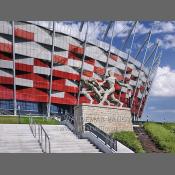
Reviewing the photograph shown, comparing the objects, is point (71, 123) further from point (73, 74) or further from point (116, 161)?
point (73, 74)

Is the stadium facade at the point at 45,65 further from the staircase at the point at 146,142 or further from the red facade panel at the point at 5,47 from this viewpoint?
the staircase at the point at 146,142

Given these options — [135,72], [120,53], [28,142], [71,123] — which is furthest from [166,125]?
[135,72]

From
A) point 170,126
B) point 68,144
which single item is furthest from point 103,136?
point 170,126

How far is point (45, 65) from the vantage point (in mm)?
47844

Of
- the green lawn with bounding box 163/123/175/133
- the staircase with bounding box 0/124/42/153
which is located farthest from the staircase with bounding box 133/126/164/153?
the staircase with bounding box 0/124/42/153

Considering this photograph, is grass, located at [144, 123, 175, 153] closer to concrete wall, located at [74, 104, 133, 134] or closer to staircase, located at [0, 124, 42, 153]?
concrete wall, located at [74, 104, 133, 134]

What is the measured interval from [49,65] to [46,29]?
462 cm

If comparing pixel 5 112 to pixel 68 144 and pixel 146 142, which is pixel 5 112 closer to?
pixel 146 142

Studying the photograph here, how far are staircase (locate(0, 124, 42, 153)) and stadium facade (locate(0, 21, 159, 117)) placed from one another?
1938 centimetres

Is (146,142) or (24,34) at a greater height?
(24,34)

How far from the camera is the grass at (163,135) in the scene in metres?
22.0

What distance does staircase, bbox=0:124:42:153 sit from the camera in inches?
753

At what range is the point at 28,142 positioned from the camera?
808 inches

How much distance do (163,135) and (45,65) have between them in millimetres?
26068
